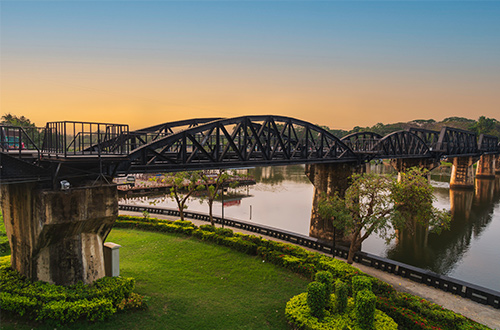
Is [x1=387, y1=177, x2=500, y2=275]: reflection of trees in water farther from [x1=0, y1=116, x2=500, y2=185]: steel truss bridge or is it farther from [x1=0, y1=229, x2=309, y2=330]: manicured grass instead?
[x1=0, y1=229, x2=309, y2=330]: manicured grass

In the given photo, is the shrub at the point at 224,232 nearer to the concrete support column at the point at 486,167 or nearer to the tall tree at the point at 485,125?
the concrete support column at the point at 486,167

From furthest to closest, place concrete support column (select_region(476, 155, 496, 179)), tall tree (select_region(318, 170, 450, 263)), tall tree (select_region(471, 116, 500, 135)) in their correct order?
tall tree (select_region(471, 116, 500, 135))
concrete support column (select_region(476, 155, 496, 179))
tall tree (select_region(318, 170, 450, 263))

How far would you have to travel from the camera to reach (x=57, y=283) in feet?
41.8

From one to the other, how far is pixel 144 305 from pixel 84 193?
5385 millimetres

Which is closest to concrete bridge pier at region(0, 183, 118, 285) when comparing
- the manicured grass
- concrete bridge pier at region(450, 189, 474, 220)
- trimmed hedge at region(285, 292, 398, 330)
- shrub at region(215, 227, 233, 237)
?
the manicured grass

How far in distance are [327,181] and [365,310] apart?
19.2m

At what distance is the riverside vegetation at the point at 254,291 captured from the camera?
12656 millimetres

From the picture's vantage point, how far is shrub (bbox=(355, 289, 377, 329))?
1196cm

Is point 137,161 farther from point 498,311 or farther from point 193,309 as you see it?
point 498,311

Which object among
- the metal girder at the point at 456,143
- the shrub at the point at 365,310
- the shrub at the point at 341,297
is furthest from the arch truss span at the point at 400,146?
the shrub at the point at 365,310

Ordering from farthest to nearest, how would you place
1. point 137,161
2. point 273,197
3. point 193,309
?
point 273,197 < point 137,161 < point 193,309

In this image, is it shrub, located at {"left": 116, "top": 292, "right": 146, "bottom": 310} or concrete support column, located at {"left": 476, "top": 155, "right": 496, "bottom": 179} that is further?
concrete support column, located at {"left": 476, "top": 155, "right": 496, "bottom": 179}

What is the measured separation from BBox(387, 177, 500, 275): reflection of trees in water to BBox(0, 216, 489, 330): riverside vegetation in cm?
1422

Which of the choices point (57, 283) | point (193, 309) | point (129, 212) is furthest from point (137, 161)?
point (129, 212)
